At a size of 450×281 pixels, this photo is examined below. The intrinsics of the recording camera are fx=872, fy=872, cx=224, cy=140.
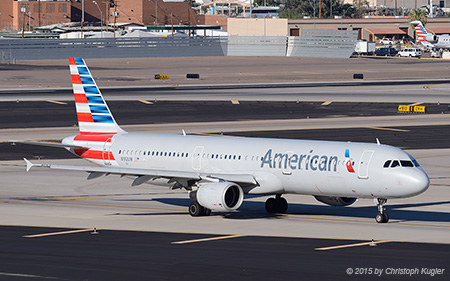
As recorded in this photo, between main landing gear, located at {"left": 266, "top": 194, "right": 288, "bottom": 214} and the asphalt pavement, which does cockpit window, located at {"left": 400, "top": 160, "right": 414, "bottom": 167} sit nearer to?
the asphalt pavement

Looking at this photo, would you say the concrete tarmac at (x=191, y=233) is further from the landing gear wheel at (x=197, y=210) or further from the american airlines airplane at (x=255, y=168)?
the american airlines airplane at (x=255, y=168)

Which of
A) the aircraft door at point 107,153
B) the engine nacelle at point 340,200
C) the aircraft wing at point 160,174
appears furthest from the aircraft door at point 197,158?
the engine nacelle at point 340,200

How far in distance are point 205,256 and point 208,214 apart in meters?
11.2

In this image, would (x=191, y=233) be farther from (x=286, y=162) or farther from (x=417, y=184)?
(x=417, y=184)

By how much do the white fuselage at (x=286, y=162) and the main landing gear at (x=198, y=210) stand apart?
2.16 meters

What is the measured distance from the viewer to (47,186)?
56156 mm

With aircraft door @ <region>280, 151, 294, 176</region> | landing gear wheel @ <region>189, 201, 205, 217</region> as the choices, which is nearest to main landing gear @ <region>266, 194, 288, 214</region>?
aircraft door @ <region>280, 151, 294, 176</region>

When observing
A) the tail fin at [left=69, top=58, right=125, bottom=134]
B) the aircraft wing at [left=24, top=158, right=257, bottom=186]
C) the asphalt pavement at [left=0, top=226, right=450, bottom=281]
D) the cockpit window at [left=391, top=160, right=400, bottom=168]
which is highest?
the tail fin at [left=69, top=58, right=125, bottom=134]

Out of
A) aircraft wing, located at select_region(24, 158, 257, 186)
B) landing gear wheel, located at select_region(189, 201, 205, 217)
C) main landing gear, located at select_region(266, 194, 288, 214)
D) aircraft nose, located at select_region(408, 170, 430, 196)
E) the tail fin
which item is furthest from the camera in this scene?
the tail fin

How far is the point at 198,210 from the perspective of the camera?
146 feet

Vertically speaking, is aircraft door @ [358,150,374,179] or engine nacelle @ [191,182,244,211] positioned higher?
aircraft door @ [358,150,374,179]

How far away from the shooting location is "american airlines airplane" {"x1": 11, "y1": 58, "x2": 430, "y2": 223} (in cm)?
4094

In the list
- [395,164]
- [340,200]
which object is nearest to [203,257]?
[395,164]

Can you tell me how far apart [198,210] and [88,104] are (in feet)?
37.9
